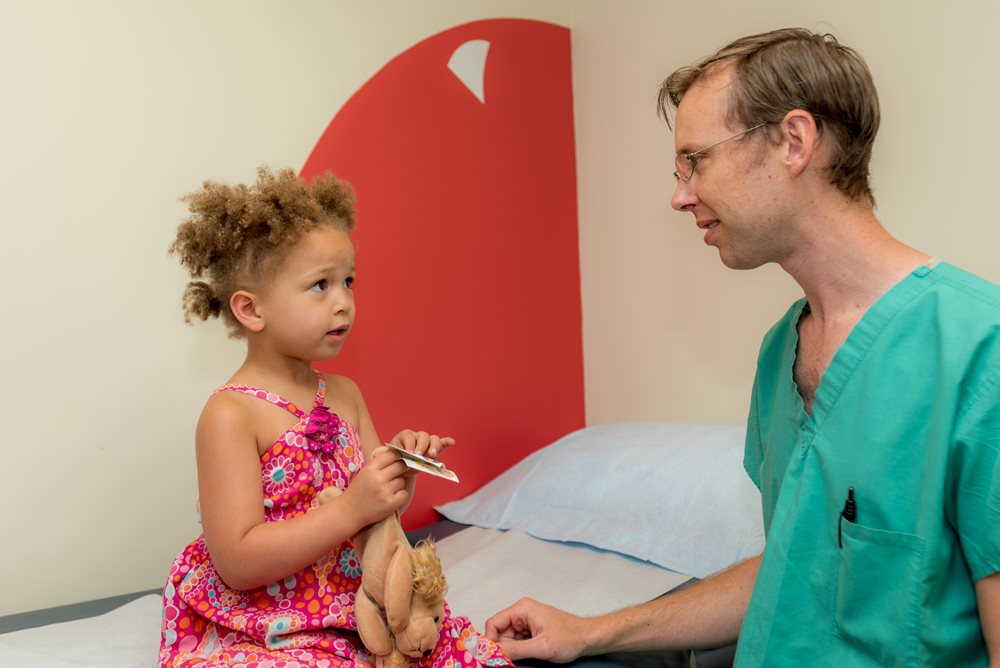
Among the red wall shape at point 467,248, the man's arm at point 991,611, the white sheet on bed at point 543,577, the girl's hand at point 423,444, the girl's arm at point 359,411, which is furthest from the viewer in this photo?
the red wall shape at point 467,248

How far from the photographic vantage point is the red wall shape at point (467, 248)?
2186 mm

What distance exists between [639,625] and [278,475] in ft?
2.00

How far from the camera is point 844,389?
3.59ft

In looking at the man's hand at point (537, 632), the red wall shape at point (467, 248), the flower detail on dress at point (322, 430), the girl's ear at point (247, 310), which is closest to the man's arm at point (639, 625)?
the man's hand at point (537, 632)

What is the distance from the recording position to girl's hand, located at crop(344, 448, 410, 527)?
114 cm

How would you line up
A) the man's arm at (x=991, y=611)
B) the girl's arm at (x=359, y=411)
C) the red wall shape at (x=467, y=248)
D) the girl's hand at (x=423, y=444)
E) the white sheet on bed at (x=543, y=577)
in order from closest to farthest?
the man's arm at (x=991, y=611) < the girl's hand at (x=423, y=444) < the girl's arm at (x=359, y=411) < the white sheet on bed at (x=543, y=577) < the red wall shape at (x=467, y=248)

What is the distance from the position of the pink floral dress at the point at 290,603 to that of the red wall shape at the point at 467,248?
807 mm

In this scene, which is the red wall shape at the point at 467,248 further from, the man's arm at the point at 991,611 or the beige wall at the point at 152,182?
the man's arm at the point at 991,611

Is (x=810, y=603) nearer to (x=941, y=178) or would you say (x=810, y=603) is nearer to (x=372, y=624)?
(x=372, y=624)

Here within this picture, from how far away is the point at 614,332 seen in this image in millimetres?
2627

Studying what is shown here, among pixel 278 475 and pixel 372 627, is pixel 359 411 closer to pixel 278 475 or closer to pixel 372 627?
pixel 278 475

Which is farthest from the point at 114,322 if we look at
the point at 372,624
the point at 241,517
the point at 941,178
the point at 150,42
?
the point at 941,178

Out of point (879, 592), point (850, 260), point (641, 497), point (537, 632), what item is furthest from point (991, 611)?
point (641, 497)

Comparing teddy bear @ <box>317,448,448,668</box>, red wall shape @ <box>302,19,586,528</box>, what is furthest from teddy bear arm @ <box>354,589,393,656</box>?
red wall shape @ <box>302,19,586,528</box>
